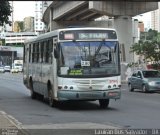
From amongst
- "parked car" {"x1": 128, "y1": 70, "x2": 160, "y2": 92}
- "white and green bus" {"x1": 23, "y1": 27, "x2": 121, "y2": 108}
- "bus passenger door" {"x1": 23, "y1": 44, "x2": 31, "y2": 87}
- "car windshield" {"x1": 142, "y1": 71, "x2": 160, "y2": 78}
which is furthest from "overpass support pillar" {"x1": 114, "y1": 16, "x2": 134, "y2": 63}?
"white and green bus" {"x1": 23, "y1": 27, "x2": 121, "y2": 108}

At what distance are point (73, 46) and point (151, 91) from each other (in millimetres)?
14543

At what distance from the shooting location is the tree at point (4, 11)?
914 inches

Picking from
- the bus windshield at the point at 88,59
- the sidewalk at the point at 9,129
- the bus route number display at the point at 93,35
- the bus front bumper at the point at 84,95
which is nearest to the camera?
the sidewalk at the point at 9,129

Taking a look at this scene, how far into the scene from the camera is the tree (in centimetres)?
2320

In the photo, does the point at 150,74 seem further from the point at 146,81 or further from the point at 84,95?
the point at 84,95

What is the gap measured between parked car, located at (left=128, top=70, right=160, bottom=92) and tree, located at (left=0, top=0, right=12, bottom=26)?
1126 centimetres

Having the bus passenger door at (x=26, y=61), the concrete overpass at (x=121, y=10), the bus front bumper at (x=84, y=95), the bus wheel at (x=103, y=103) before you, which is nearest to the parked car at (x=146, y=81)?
the bus passenger door at (x=26, y=61)

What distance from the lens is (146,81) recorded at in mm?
31641

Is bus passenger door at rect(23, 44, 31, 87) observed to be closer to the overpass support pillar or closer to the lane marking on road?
the lane marking on road

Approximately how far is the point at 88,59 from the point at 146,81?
13.9 meters

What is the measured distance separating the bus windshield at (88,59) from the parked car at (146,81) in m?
13.2

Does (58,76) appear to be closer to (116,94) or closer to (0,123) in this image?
(116,94)

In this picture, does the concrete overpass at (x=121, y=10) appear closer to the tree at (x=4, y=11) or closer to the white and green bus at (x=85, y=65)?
the tree at (x=4, y=11)

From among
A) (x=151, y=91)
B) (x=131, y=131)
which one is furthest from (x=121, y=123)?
(x=151, y=91)
